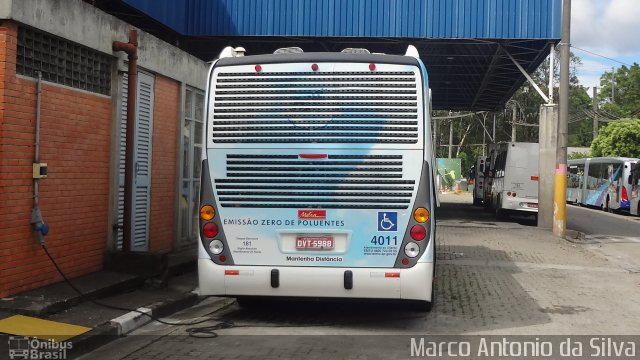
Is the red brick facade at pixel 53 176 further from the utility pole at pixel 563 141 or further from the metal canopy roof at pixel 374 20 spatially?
the utility pole at pixel 563 141

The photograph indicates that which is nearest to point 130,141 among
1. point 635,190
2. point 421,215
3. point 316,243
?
point 316,243

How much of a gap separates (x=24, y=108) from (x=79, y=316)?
2423 mm

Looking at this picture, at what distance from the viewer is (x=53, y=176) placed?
782cm

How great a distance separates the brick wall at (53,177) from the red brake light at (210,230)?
2.20 meters

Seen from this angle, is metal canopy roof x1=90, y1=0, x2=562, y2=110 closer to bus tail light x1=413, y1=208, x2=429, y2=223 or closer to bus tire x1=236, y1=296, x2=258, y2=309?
bus tire x1=236, y1=296, x2=258, y2=309

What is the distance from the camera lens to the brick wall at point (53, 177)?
694cm

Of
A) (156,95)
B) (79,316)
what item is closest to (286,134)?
(79,316)

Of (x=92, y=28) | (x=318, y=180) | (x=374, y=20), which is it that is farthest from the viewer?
(x=374, y=20)

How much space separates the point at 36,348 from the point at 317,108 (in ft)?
11.5

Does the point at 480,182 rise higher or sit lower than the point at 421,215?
higher

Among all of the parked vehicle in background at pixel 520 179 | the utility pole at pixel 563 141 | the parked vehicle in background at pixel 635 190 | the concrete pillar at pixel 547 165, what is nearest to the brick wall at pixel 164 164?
the utility pole at pixel 563 141

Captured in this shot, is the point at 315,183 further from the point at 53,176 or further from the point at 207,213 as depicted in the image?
the point at 53,176

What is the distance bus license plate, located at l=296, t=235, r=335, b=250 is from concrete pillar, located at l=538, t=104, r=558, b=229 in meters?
15.1

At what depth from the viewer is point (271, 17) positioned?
18328 millimetres
